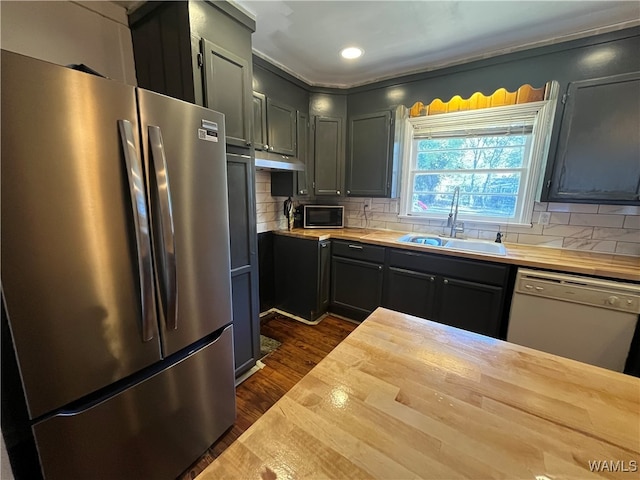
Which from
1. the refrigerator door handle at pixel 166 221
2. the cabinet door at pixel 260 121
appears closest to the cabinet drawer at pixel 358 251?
the cabinet door at pixel 260 121

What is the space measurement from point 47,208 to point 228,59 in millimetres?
1296

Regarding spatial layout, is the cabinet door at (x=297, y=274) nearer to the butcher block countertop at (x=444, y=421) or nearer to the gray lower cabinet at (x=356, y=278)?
the gray lower cabinet at (x=356, y=278)

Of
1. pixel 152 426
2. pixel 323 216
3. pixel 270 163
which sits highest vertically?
pixel 270 163

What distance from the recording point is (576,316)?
176 cm

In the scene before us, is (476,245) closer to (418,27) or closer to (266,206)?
(418,27)

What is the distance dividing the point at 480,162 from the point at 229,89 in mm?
2263

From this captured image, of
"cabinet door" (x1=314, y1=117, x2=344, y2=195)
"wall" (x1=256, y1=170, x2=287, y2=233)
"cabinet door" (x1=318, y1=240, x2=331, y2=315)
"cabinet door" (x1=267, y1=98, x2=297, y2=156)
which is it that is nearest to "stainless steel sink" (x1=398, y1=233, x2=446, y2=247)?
"cabinet door" (x1=318, y1=240, x2=331, y2=315)

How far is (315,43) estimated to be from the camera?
6.79ft

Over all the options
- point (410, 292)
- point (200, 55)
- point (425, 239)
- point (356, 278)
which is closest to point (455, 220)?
point (425, 239)

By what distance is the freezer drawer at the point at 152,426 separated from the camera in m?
0.90

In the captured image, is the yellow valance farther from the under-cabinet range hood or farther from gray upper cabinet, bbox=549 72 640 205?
the under-cabinet range hood

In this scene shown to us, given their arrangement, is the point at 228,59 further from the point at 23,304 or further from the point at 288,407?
the point at 288,407

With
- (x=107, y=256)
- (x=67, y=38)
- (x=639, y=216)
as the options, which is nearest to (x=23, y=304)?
(x=107, y=256)

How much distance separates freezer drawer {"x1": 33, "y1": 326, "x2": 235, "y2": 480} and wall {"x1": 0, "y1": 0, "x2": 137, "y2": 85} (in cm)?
173
